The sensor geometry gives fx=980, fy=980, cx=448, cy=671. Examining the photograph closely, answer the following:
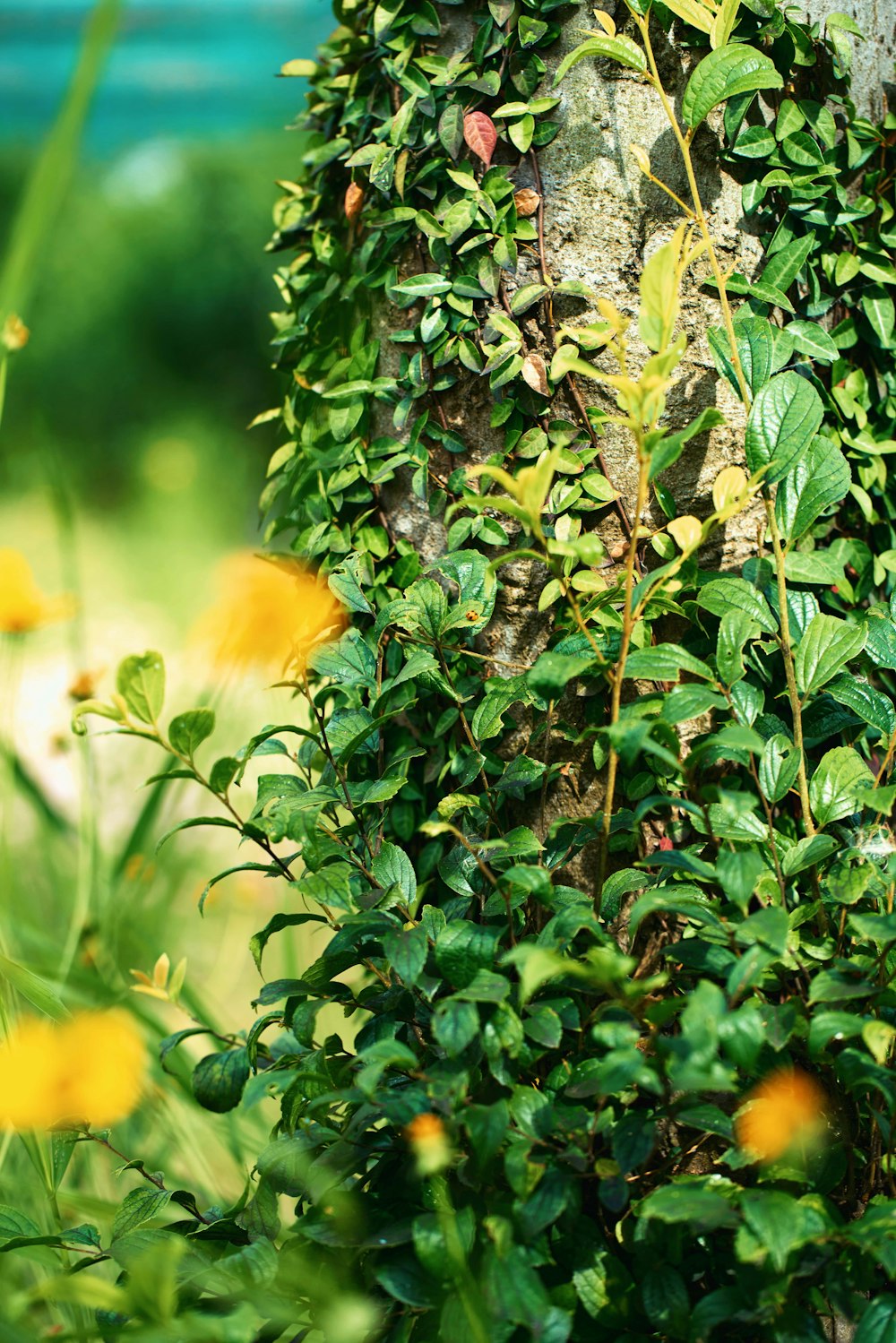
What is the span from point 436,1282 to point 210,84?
6.71m

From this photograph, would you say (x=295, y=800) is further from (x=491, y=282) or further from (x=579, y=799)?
(x=491, y=282)

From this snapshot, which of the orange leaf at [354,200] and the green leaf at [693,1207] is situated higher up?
the orange leaf at [354,200]

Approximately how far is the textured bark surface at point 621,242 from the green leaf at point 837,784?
0.71 feet

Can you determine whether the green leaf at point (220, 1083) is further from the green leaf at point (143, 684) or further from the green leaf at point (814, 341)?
the green leaf at point (814, 341)

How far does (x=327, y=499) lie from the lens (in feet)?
3.43

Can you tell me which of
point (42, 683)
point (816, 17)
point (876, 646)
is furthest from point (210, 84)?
point (876, 646)

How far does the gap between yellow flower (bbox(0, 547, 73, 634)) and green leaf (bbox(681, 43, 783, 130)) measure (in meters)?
0.75

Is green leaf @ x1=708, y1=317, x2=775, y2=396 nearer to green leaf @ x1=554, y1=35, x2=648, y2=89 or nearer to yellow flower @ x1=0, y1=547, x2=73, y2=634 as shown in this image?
green leaf @ x1=554, y1=35, x2=648, y2=89

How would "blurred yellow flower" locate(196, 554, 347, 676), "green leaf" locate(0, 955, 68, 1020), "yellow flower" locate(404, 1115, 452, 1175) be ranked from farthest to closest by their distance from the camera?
1. "blurred yellow flower" locate(196, 554, 347, 676)
2. "green leaf" locate(0, 955, 68, 1020)
3. "yellow flower" locate(404, 1115, 452, 1175)

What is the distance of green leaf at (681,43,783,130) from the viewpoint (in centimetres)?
82

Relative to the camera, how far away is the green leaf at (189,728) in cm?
79

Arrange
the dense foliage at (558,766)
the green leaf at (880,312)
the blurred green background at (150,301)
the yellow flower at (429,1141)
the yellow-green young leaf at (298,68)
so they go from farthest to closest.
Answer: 1. the blurred green background at (150,301)
2. the yellow-green young leaf at (298,68)
3. the green leaf at (880,312)
4. the dense foliage at (558,766)
5. the yellow flower at (429,1141)

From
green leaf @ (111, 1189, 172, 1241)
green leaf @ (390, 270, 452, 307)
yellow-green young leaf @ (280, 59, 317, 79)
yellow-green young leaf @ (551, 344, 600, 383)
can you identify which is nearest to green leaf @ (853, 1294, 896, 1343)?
green leaf @ (111, 1189, 172, 1241)

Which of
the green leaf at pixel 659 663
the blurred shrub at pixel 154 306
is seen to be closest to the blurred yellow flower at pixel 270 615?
the green leaf at pixel 659 663
